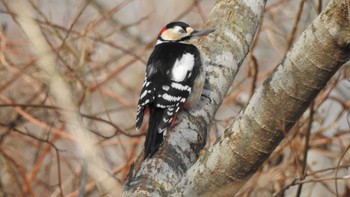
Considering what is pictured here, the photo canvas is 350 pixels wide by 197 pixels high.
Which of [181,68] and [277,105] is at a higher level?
[181,68]

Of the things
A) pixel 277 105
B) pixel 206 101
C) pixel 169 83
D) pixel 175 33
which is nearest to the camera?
pixel 277 105

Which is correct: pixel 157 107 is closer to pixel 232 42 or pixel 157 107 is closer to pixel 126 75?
pixel 232 42

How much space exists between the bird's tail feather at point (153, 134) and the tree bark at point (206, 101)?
0.11 ft

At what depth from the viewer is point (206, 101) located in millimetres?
3807

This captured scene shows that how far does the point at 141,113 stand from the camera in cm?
393

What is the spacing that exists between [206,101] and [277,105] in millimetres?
1195

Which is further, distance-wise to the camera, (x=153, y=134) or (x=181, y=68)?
(x=181, y=68)

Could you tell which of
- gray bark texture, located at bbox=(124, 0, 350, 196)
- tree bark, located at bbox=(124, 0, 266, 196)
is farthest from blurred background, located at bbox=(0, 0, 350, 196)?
gray bark texture, located at bbox=(124, 0, 350, 196)

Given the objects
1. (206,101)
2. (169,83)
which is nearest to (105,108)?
(169,83)

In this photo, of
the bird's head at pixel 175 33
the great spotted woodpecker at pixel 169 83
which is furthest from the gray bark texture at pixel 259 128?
the bird's head at pixel 175 33

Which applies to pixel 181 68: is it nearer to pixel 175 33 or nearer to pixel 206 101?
pixel 206 101

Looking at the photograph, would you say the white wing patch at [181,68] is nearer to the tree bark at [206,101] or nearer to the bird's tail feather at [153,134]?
the tree bark at [206,101]

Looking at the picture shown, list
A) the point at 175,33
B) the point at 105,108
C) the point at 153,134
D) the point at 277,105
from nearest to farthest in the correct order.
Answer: the point at 277,105, the point at 153,134, the point at 105,108, the point at 175,33

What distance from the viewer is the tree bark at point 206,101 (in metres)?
3.05
